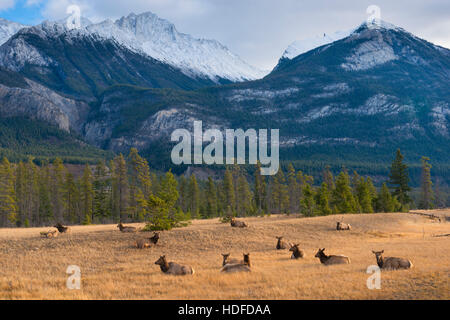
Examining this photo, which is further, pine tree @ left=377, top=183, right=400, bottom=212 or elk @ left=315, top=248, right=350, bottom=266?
pine tree @ left=377, top=183, right=400, bottom=212

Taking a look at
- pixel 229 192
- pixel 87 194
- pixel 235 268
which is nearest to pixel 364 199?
pixel 229 192

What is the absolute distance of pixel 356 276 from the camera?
1873cm

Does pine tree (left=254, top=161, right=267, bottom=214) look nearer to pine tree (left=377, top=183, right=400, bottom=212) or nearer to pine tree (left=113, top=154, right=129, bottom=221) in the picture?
pine tree (left=377, top=183, right=400, bottom=212)

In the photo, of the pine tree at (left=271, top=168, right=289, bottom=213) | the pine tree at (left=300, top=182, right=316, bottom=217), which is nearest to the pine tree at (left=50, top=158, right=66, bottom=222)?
the pine tree at (left=271, top=168, right=289, bottom=213)

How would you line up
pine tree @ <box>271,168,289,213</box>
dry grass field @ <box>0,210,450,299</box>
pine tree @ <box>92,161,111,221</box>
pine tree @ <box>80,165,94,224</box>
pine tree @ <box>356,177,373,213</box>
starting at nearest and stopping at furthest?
dry grass field @ <box>0,210,450,299</box> < pine tree @ <box>356,177,373,213</box> < pine tree @ <box>80,165,94,224</box> < pine tree @ <box>92,161,111,221</box> < pine tree @ <box>271,168,289,213</box>

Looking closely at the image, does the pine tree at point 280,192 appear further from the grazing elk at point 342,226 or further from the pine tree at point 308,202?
the grazing elk at point 342,226

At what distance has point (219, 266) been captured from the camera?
23344 mm

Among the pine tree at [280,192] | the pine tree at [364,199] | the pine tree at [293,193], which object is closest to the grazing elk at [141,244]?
the pine tree at [364,199]

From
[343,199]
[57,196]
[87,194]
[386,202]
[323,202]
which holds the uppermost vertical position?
[87,194]

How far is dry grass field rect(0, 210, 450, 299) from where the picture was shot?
16.4 metres

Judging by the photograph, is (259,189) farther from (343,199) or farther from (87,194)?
(87,194)
